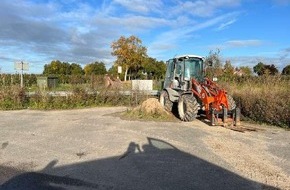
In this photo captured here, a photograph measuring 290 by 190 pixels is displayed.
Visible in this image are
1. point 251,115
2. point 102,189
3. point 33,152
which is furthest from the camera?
point 251,115

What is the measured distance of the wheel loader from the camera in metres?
13.0

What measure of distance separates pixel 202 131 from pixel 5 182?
23.2 feet

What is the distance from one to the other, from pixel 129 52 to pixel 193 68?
3686 cm

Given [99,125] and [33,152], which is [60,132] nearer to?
[99,125]

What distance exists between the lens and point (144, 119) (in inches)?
579

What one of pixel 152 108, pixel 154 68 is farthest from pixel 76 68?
pixel 152 108

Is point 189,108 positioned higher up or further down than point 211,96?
further down

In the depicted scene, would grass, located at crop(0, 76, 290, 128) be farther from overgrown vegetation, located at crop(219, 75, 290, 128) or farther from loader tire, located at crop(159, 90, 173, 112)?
loader tire, located at crop(159, 90, 173, 112)

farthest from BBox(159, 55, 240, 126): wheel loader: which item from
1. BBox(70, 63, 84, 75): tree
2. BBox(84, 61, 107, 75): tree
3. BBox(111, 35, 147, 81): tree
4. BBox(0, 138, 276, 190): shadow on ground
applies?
BBox(70, 63, 84, 75): tree

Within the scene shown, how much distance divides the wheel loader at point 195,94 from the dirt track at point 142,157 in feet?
2.50

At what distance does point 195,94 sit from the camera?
1446cm

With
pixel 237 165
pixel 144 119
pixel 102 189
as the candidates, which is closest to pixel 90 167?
pixel 102 189

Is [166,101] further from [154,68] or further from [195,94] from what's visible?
[154,68]

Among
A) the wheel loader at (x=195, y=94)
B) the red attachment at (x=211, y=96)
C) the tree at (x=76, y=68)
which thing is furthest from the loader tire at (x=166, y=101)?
the tree at (x=76, y=68)
